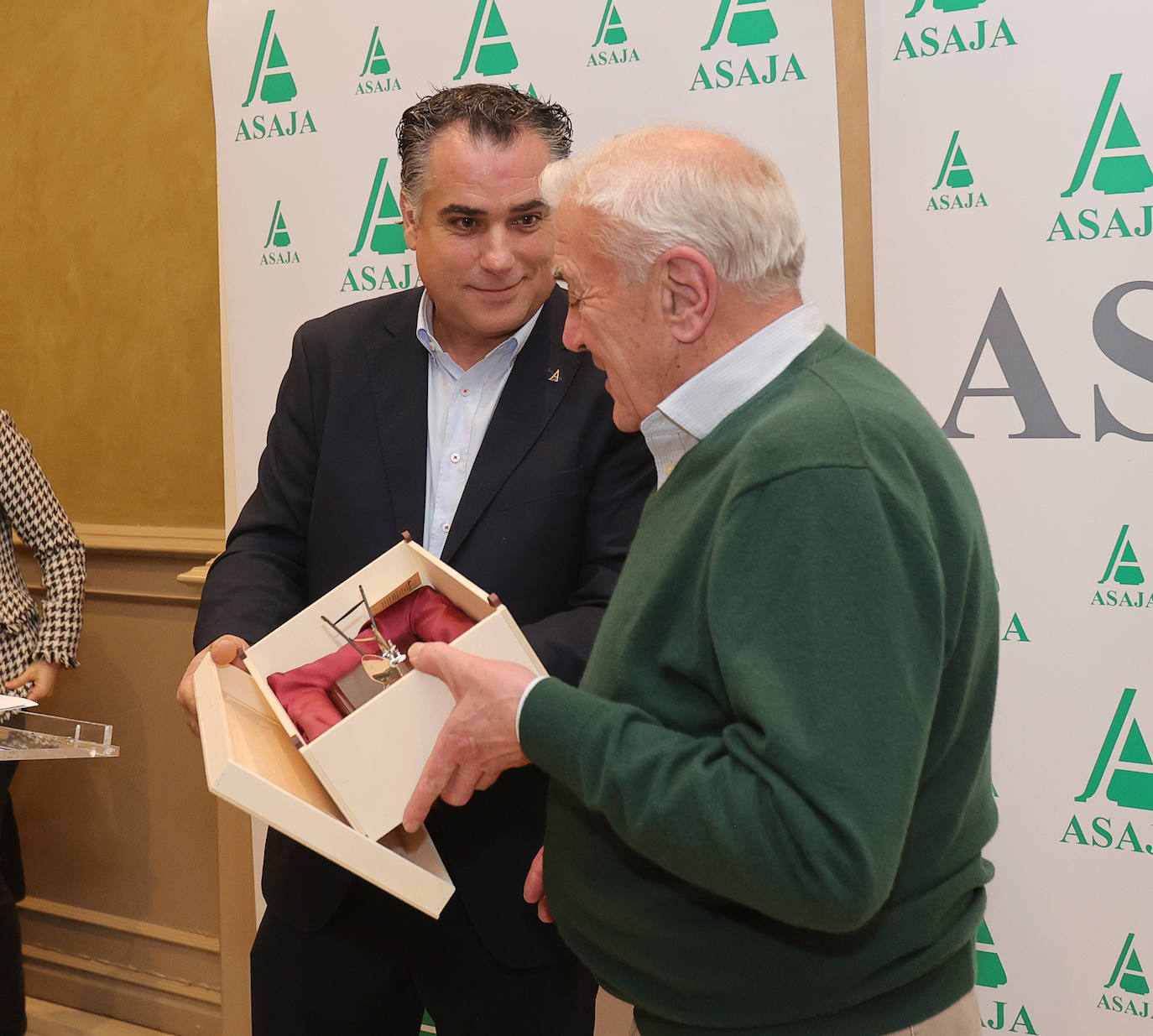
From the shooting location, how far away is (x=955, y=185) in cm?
190

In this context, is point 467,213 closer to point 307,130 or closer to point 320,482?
point 320,482

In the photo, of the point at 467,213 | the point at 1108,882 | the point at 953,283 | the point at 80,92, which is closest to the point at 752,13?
the point at 953,283

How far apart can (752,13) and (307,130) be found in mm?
942

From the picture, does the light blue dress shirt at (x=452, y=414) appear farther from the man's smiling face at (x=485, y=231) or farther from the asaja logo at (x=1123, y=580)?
the asaja logo at (x=1123, y=580)

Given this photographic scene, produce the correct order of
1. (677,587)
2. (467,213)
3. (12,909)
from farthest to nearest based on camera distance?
(12,909) < (467,213) < (677,587)

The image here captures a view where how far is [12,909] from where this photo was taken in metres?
2.81

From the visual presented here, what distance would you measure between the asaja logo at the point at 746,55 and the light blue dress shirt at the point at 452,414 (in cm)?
62

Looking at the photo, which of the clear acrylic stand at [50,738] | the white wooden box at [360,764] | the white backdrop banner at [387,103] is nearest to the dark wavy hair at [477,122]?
the white backdrop banner at [387,103]

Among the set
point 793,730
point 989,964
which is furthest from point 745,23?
point 989,964

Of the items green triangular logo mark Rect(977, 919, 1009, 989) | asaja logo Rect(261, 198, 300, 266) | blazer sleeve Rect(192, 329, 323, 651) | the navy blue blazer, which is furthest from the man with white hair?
asaja logo Rect(261, 198, 300, 266)

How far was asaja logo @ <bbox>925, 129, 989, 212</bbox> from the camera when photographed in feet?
6.19

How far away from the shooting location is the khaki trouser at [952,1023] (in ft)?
3.57

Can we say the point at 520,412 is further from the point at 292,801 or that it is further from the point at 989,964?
the point at 989,964

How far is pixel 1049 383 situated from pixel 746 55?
30.3 inches
